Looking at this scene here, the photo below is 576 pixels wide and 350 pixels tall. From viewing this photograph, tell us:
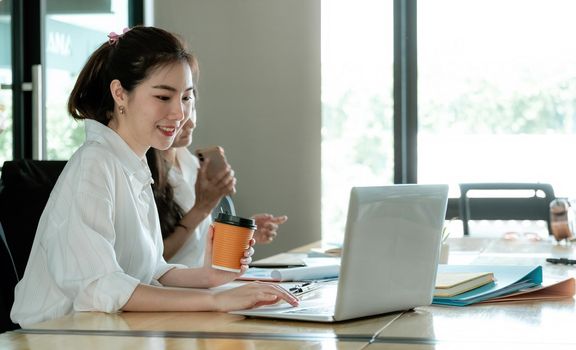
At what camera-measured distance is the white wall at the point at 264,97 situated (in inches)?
186

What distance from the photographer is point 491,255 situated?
269 cm

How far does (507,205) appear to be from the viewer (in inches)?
146

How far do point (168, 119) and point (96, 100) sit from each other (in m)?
0.19

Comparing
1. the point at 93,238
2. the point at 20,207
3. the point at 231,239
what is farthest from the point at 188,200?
the point at 231,239

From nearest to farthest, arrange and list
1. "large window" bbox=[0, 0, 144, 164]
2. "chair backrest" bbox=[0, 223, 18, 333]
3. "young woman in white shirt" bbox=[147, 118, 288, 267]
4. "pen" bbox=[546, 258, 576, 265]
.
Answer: "chair backrest" bbox=[0, 223, 18, 333], "pen" bbox=[546, 258, 576, 265], "young woman in white shirt" bbox=[147, 118, 288, 267], "large window" bbox=[0, 0, 144, 164]

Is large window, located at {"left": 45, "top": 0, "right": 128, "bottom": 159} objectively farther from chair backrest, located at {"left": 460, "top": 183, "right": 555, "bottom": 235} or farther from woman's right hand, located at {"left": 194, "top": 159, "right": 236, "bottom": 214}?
chair backrest, located at {"left": 460, "top": 183, "right": 555, "bottom": 235}

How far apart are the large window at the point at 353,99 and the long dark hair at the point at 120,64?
2.82 metres

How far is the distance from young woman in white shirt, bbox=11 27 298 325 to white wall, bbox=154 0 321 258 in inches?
105

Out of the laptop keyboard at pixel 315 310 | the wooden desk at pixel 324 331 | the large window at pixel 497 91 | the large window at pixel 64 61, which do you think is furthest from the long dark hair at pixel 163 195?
the large window at pixel 497 91

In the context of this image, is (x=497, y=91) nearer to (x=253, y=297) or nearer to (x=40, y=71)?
(x=40, y=71)

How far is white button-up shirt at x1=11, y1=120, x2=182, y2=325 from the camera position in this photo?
1.61 metres

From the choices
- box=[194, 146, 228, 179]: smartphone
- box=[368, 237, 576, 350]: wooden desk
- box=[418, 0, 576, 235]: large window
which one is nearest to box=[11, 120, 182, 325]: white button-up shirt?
box=[368, 237, 576, 350]: wooden desk

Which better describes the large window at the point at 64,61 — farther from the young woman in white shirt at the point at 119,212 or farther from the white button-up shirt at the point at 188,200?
the young woman in white shirt at the point at 119,212

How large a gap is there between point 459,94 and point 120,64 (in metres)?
3.09
